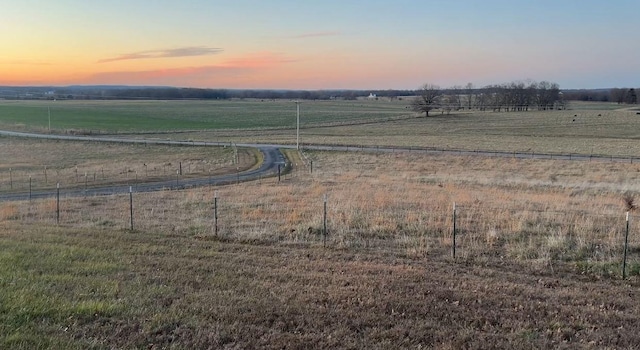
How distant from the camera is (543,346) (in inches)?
260

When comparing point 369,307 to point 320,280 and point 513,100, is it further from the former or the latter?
point 513,100

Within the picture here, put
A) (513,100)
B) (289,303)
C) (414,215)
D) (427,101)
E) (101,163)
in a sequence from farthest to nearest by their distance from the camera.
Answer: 1. (513,100)
2. (427,101)
3. (101,163)
4. (414,215)
5. (289,303)

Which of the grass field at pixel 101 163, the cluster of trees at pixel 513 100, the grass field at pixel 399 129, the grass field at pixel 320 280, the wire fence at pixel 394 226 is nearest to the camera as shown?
the grass field at pixel 320 280

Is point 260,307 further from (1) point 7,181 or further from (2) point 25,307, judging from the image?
(1) point 7,181

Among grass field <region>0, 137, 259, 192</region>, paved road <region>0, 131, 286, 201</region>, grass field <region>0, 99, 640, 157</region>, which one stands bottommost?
grass field <region>0, 137, 259, 192</region>

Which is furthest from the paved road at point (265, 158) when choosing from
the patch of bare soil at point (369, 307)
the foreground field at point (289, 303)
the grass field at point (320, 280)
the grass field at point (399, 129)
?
the patch of bare soil at point (369, 307)

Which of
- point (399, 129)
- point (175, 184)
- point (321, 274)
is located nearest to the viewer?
point (321, 274)

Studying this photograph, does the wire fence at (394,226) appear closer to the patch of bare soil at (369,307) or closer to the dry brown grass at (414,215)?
the dry brown grass at (414,215)

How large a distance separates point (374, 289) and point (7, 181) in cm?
3847

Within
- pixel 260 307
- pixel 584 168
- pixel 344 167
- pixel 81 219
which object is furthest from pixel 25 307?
pixel 584 168

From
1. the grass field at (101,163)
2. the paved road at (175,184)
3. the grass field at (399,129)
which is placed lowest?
the grass field at (101,163)

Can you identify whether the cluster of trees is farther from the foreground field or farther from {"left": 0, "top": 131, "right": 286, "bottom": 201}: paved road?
the foreground field

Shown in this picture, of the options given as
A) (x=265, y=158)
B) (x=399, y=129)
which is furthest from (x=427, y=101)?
(x=265, y=158)

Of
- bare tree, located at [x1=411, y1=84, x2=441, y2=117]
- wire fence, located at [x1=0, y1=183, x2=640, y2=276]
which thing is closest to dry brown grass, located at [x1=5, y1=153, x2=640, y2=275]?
wire fence, located at [x1=0, y1=183, x2=640, y2=276]
